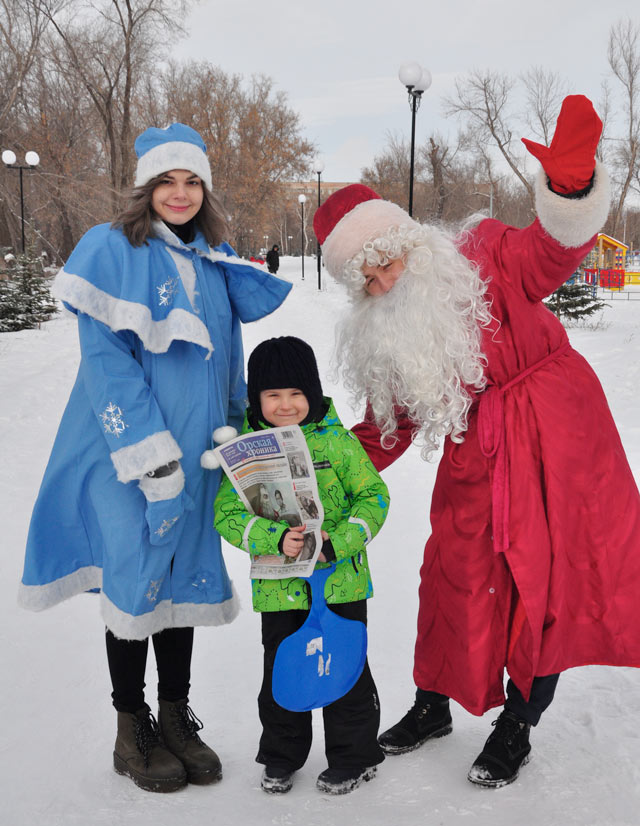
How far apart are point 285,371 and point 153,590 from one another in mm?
792

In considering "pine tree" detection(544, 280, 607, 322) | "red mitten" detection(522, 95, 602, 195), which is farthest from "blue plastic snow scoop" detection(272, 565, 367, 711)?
"pine tree" detection(544, 280, 607, 322)

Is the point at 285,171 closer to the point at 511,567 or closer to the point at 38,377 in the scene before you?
the point at 38,377

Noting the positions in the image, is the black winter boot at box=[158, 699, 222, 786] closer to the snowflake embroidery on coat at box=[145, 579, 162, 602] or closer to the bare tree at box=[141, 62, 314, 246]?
the snowflake embroidery on coat at box=[145, 579, 162, 602]

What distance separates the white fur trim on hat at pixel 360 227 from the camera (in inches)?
88.0

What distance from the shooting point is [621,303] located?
816 inches

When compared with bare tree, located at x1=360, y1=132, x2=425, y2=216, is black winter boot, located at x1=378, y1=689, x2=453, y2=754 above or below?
below

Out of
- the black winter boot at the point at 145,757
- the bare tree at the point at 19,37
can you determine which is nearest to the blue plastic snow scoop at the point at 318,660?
the black winter boot at the point at 145,757

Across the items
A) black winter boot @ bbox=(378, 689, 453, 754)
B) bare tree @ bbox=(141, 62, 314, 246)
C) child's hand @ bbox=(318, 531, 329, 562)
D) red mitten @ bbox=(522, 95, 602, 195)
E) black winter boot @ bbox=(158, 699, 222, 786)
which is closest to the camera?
red mitten @ bbox=(522, 95, 602, 195)

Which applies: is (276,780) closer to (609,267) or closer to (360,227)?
(360,227)

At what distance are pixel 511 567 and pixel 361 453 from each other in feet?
1.91

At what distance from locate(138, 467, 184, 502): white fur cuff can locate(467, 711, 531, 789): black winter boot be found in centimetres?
130

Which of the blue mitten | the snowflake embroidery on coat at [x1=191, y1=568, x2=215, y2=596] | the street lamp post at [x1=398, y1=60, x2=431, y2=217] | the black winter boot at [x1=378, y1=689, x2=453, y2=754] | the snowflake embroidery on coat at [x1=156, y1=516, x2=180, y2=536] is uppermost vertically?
the street lamp post at [x1=398, y1=60, x2=431, y2=217]

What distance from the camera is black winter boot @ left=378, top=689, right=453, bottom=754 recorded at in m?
2.48

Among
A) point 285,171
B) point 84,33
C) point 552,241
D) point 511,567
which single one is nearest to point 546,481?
point 511,567
